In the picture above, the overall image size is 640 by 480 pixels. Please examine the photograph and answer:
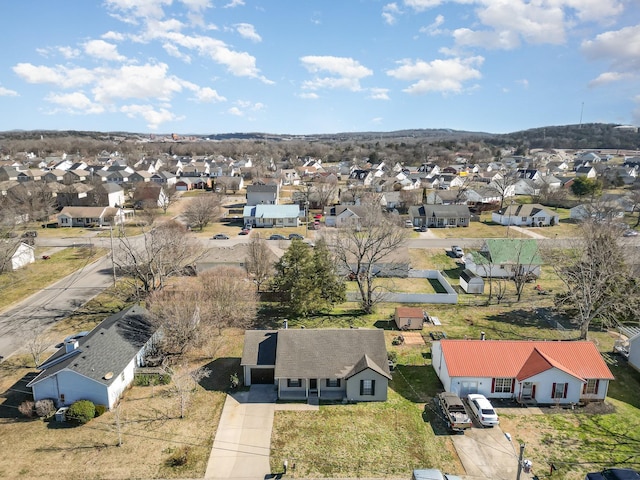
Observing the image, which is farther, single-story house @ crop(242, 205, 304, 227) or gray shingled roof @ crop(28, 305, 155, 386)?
single-story house @ crop(242, 205, 304, 227)

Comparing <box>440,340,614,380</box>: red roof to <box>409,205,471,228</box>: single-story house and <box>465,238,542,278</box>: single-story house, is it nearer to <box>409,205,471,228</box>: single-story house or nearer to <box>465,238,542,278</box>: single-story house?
<box>465,238,542,278</box>: single-story house

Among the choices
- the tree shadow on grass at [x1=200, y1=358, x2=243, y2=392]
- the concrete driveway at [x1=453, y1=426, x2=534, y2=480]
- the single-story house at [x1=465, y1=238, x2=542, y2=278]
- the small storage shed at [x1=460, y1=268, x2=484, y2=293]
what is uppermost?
the single-story house at [x1=465, y1=238, x2=542, y2=278]

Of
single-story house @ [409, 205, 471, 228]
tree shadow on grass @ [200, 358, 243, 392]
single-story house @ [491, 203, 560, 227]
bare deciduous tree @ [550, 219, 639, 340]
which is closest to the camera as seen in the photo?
tree shadow on grass @ [200, 358, 243, 392]

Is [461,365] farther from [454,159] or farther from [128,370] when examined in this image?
[454,159]

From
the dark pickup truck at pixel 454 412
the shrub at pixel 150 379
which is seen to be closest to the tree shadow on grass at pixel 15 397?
the shrub at pixel 150 379

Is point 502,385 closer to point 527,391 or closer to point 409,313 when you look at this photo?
point 527,391

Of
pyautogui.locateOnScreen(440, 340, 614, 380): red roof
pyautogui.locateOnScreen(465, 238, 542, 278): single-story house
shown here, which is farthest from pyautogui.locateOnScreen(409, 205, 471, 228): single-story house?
pyautogui.locateOnScreen(440, 340, 614, 380): red roof

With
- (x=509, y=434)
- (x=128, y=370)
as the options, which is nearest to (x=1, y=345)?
(x=128, y=370)

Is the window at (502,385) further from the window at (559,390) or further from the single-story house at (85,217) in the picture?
the single-story house at (85,217)
